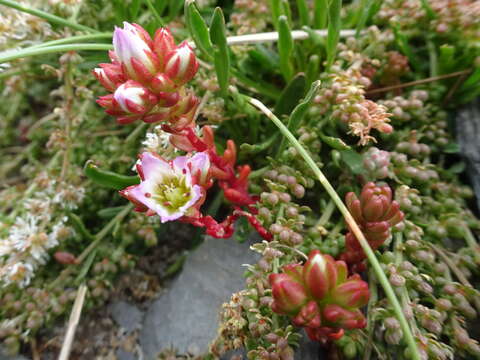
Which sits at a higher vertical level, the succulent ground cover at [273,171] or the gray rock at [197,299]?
the succulent ground cover at [273,171]

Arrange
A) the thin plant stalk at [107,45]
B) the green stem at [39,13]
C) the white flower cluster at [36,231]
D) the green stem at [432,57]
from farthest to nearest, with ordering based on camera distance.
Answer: the green stem at [432,57], the white flower cluster at [36,231], the green stem at [39,13], the thin plant stalk at [107,45]

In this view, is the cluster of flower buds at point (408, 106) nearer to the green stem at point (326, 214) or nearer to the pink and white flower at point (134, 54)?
the green stem at point (326, 214)

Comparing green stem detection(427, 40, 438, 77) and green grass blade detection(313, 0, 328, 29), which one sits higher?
green grass blade detection(313, 0, 328, 29)

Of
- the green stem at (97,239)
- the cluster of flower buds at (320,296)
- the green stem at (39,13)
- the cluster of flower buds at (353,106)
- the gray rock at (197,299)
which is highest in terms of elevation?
the green stem at (39,13)

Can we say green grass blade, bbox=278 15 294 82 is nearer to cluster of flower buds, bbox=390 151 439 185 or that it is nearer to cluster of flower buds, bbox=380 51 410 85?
cluster of flower buds, bbox=380 51 410 85

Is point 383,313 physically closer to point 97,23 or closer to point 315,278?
point 315,278

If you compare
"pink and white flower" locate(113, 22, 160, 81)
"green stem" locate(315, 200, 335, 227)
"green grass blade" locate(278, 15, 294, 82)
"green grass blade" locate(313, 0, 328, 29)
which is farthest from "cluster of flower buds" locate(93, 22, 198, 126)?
"green grass blade" locate(313, 0, 328, 29)

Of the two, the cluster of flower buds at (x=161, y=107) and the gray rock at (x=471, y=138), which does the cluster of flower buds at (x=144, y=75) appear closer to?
the cluster of flower buds at (x=161, y=107)

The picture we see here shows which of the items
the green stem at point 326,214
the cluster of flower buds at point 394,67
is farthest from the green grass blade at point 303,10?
the green stem at point 326,214

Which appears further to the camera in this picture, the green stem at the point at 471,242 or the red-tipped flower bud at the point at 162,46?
the green stem at the point at 471,242

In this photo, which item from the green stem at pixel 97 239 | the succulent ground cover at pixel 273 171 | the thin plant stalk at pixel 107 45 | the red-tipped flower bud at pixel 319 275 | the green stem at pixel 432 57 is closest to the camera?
the red-tipped flower bud at pixel 319 275
